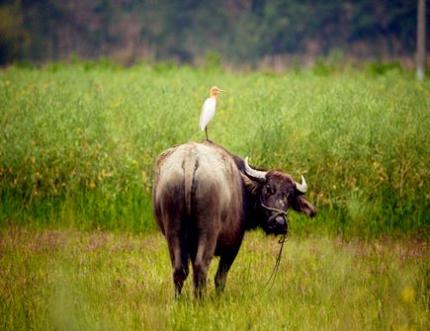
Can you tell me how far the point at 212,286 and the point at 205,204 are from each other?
168 cm

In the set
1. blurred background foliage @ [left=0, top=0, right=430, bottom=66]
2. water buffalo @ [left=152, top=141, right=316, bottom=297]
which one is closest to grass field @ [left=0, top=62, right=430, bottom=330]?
water buffalo @ [left=152, top=141, right=316, bottom=297]

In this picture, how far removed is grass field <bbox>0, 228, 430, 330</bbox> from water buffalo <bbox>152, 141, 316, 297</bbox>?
1.22 feet

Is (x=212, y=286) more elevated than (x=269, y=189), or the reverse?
(x=269, y=189)

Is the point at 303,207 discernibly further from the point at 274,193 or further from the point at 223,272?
the point at 223,272

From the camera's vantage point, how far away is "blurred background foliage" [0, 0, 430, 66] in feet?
194

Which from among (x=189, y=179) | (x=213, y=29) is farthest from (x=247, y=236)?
(x=213, y=29)

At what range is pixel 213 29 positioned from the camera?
6247 cm

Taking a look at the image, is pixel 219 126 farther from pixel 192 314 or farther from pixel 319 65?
pixel 319 65

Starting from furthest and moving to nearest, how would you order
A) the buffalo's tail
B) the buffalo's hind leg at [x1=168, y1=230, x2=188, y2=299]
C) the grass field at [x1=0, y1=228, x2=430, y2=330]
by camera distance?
the buffalo's hind leg at [x1=168, y1=230, x2=188, y2=299], the buffalo's tail, the grass field at [x1=0, y1=228, x2=430, y2=330]

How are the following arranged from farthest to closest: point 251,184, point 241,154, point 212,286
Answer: point 241,154 → point 212,286 → point 251,184

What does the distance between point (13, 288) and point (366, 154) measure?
5.49 metres

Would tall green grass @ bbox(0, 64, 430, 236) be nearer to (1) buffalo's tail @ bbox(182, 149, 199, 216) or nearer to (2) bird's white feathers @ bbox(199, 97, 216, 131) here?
(2) bird's white feathers @ bbox(199, 97, 216, 131)

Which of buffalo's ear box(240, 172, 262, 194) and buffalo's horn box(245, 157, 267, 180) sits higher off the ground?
buffalo's horn box(245, 157, 267, 180)

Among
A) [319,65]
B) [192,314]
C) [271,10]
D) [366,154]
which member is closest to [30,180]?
[366,154]
